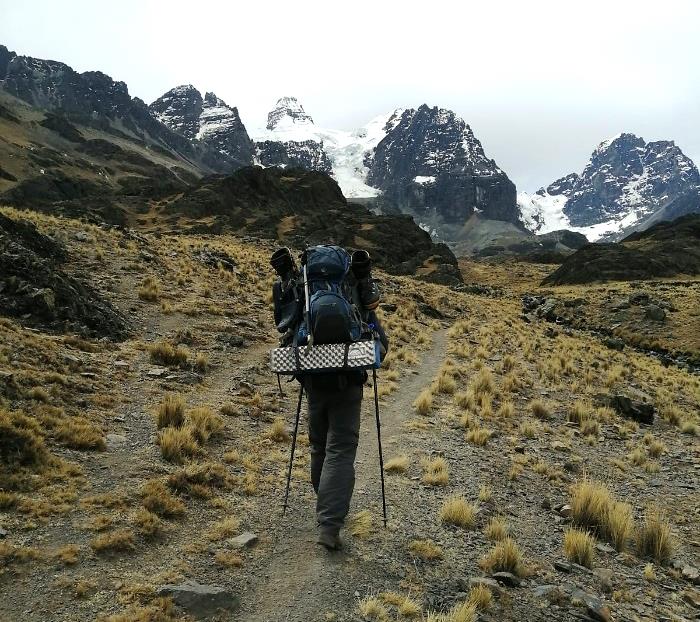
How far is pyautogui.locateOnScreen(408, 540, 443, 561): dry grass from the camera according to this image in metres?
5.65

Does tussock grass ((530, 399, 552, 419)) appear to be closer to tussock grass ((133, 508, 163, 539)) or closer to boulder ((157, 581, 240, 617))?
tussock grass ((133, 508, 163, 539))

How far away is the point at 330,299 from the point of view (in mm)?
5492

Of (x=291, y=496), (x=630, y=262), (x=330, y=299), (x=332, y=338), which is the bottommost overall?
(x=291, y=496)

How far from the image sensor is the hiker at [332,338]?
17.8ft

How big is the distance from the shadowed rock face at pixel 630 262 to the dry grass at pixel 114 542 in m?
78.8

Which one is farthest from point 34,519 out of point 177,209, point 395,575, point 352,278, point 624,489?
point 177,209

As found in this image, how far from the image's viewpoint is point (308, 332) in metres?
5.54

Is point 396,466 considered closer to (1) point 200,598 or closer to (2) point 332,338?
(2) point 332,338

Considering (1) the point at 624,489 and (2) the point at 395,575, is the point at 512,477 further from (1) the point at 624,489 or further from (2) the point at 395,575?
(2) the point at 395,575

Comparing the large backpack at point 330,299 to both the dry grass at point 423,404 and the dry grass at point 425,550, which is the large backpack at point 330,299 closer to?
the dry grass at point 425,550

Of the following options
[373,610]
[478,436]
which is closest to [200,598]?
[373,610]

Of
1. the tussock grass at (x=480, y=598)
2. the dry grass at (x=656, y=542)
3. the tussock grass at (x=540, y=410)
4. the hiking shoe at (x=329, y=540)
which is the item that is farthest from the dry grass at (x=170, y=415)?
the tussock grass at (x=540, y=410)

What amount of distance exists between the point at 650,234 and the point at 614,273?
42.4m

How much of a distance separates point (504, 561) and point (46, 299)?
38.2ft
